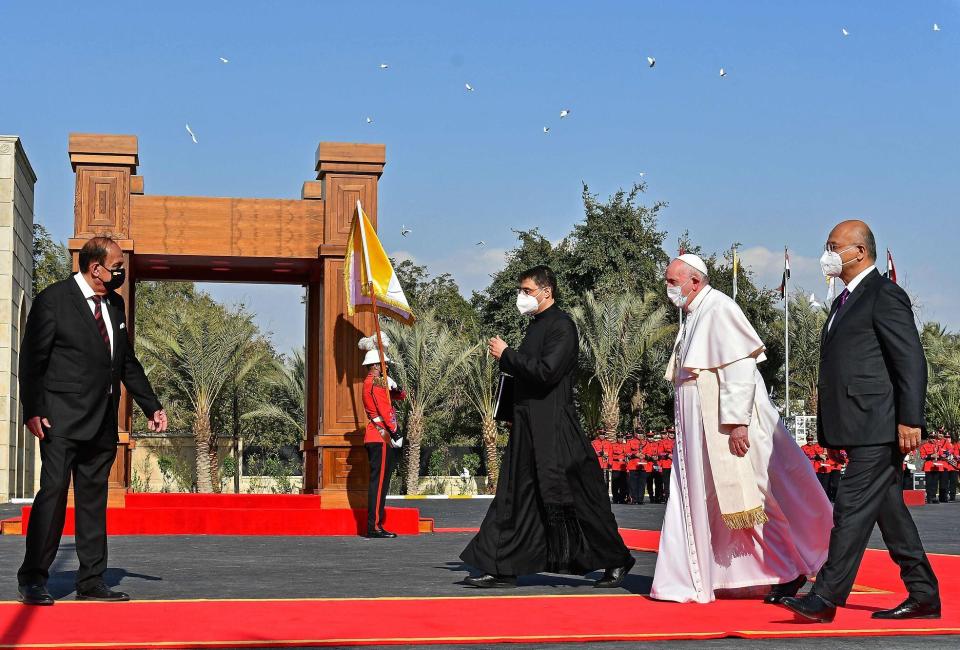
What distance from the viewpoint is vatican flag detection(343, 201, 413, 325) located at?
14000mm

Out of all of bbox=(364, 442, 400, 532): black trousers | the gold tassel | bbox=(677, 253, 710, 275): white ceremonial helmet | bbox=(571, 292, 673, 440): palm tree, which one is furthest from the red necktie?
bbox=(571, 292, 673, 440): palm tree

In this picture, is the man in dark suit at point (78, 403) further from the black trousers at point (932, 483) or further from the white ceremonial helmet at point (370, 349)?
the black trousers at point (932, 483)

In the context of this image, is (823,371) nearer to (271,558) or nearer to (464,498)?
(271,558)

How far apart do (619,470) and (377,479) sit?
51.6 feet

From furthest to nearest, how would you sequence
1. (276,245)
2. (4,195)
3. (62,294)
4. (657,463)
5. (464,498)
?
(464,498)
(657,463)
(4,195)
(276,245)
(62,294)

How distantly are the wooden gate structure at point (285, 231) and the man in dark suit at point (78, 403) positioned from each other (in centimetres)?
682

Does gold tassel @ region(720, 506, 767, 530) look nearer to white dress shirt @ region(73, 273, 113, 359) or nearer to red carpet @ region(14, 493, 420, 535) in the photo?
white dress shirt @ region(73, 273, 113, 359)

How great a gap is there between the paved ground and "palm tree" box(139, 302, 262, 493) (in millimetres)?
15959

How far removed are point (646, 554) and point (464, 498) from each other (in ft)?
69.6

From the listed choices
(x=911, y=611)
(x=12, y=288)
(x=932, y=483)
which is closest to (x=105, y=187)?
(x=911, y=611)

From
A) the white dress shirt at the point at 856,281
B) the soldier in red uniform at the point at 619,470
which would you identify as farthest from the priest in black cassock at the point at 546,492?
the soldier in red uniform at the point at 619,470

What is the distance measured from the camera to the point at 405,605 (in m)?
6.98

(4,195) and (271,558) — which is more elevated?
(4,195)

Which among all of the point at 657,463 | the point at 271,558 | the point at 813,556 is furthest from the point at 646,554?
the point at 657,463
